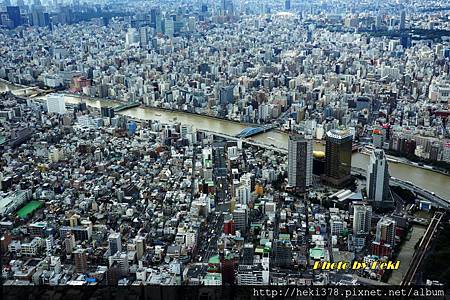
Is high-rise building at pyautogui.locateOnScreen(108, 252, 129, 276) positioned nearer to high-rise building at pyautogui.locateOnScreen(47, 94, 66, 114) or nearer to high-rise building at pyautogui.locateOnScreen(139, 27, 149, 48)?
high-rise building at pyautogui.locateOnScreen(47, 94, 66, 114)

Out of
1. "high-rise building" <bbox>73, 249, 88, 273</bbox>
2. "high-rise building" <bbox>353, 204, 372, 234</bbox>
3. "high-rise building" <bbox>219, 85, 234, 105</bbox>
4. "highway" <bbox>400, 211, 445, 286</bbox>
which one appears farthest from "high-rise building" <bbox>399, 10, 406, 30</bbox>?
"high-rise building" <bbox>73, 249, 88, 273</bbox>

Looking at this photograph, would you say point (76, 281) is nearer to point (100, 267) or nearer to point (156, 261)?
point (100, 267)

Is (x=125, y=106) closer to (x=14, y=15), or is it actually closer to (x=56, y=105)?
(x=56, y=105)

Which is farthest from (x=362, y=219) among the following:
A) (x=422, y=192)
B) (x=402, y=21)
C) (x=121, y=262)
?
(x=402, y=21)

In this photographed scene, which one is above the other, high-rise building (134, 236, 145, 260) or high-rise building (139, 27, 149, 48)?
high-rise building (139, 27, 149, 48)

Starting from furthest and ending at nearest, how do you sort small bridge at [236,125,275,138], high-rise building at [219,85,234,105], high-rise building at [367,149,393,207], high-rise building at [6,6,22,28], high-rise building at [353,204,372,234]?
high-rise building at [6,6,22,28] → high-rise building at [219,85,234,105] → small bridge at [236,125,275,138] → high-rise building at [367,149,393,207] → high-rise building at [353,204,372,234]

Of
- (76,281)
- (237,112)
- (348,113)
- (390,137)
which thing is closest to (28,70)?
(237,112)

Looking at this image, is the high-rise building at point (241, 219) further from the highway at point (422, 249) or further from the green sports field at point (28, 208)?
the green sports field at point (28, 208)
